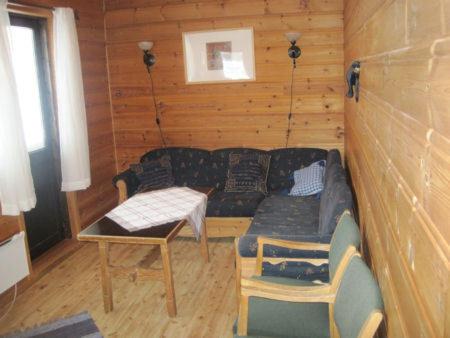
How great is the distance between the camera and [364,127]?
8.32 feet

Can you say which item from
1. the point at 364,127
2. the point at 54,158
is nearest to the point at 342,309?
the point at 364,127

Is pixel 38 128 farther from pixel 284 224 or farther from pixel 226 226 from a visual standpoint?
pixel 284 224

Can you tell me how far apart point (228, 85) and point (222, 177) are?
1.06 metres

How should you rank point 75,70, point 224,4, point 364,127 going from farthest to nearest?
point 224,4 < point 75,70 < point 364,127

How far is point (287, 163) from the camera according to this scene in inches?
191

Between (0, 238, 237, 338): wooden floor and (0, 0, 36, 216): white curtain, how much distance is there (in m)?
0.74

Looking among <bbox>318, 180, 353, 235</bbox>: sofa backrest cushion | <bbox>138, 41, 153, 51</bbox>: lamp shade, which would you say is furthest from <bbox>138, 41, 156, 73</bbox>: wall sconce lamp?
<bbox>318, 180, 353, 235</bbox>: sofa backrest cushion

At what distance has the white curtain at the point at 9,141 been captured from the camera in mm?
3311

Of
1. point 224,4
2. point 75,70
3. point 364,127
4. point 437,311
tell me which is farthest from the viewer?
point 224,4

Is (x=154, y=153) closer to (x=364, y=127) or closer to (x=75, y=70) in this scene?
(x=75, y=70)

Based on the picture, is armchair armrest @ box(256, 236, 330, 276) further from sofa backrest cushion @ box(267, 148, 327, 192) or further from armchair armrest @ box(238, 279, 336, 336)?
sofa backrest cushion @ box(267, 148, 327, 192)

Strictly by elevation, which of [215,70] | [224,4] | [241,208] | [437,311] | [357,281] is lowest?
[241,208]

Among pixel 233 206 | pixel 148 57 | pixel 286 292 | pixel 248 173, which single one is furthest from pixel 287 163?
pixel 286 292

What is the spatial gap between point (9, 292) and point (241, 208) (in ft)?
6.99
